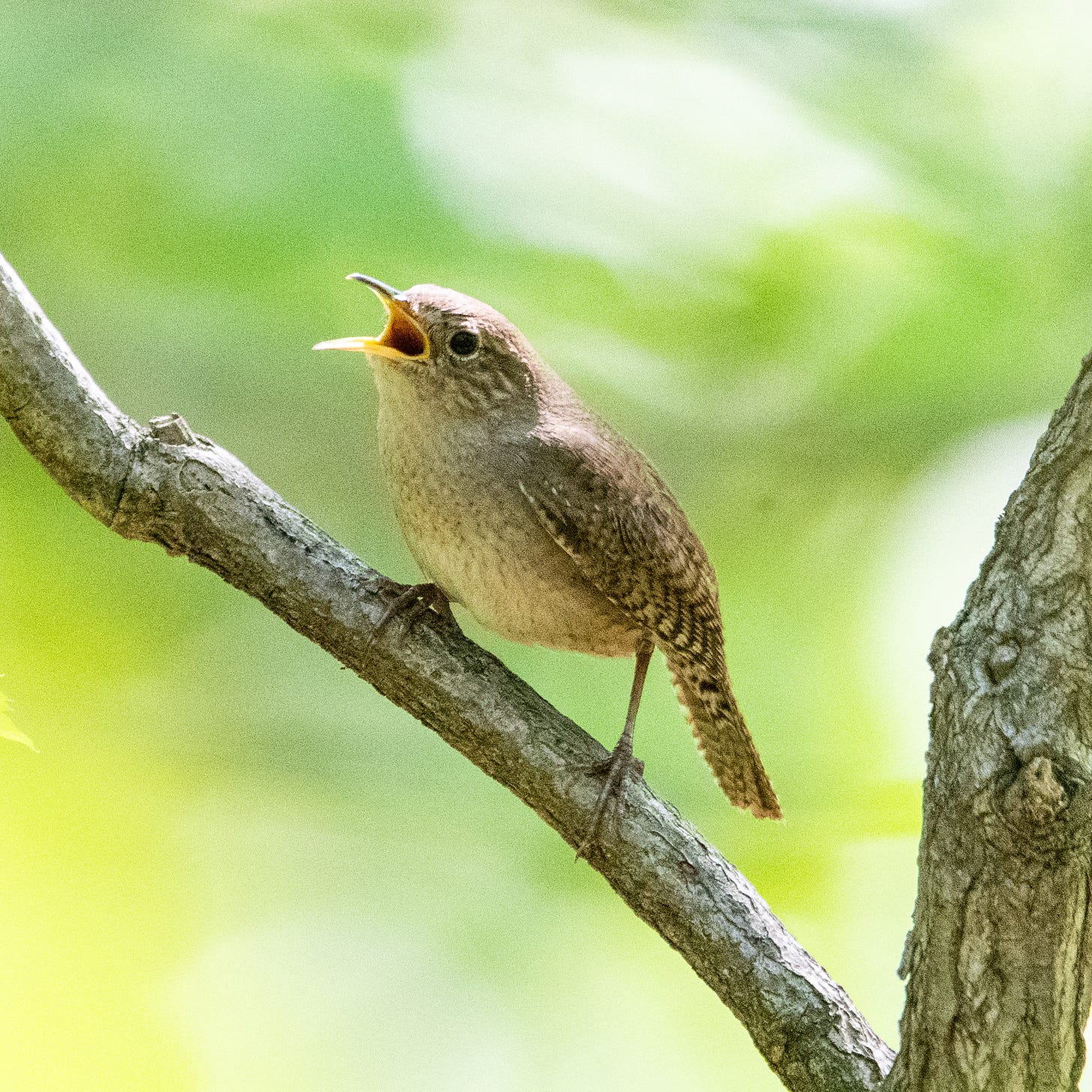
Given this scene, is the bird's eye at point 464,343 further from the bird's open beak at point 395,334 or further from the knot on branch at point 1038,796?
the knot on branch at point 1038,796

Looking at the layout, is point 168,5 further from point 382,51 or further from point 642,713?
point 642,713

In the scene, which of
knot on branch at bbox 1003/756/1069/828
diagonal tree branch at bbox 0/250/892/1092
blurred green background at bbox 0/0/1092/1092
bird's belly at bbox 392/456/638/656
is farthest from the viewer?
blurred green background at bbox 0/0/1092/1092

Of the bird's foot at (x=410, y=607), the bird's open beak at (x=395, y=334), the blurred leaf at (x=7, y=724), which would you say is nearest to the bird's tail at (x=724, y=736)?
the bird's foot at (x=410, y=607)

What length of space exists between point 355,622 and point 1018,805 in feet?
2.95

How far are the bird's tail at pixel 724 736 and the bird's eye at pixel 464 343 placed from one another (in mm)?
Result: 558

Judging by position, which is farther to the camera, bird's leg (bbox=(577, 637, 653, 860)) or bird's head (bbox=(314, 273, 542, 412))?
bird's head (bbox=(314, 273, 542, 412))

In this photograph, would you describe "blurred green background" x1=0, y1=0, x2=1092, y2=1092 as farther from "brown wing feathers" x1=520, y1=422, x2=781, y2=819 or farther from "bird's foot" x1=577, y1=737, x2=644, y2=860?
"bird's foot" x1=577, y1=737, x2=644, y2=860

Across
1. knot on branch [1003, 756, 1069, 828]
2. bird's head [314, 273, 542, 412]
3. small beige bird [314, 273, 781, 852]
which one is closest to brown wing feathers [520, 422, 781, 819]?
small beige bird [314, 273, 781, 852]

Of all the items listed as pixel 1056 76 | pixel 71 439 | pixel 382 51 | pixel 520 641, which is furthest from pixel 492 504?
pixel 1056 76

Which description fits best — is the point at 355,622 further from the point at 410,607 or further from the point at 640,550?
the point at 640,550

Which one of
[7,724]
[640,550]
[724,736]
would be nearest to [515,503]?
[640,550]

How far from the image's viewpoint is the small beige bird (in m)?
1.81

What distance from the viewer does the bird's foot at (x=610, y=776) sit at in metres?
1.71

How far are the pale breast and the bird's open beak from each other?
0.11m
